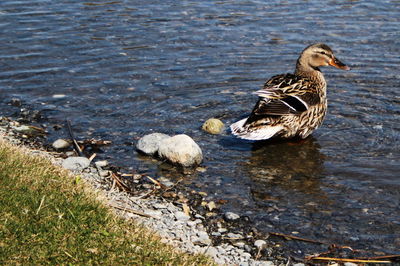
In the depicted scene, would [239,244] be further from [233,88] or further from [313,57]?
[233,88]

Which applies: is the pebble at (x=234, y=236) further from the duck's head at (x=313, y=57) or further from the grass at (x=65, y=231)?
the duck's head at (x=313, y=57)

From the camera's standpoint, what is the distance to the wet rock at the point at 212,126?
9336 millimetres

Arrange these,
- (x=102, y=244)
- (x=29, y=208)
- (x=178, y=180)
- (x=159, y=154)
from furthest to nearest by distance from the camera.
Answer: (x=159, y=154) < (x=178, y=180) < (x=29, y=208) < (x=102, y=244)

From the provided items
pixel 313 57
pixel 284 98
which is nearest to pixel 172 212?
pixel 284 98

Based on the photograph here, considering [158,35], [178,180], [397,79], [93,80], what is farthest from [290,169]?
[158,35]

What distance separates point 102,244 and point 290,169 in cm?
377

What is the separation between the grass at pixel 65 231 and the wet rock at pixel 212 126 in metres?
3.30

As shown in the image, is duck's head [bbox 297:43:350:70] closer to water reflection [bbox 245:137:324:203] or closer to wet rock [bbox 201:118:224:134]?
water reflection [bbox 245:137:324:203]

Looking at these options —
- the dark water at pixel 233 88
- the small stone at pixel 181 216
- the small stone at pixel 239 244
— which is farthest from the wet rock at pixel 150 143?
the small stone at pixel 239 244

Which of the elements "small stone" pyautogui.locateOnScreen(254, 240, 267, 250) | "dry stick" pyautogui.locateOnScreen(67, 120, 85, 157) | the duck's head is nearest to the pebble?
"small stone" pyautogui.locateOnScreen(254, 240, 267, 250)

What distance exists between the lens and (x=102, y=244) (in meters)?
5.29

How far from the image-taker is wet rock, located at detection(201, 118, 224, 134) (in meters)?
9.34

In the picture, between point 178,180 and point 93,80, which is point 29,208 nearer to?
point 178,180

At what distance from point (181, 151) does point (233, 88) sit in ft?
10.7
